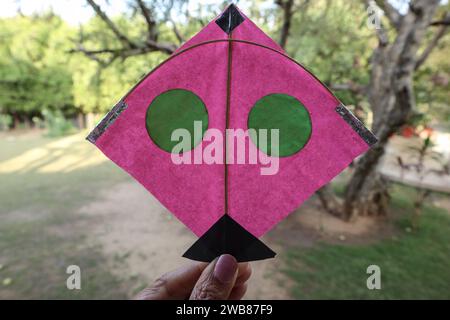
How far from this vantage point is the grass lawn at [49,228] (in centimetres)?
463

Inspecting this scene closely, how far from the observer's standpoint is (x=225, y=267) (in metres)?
1.28

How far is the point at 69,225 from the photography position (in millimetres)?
6773

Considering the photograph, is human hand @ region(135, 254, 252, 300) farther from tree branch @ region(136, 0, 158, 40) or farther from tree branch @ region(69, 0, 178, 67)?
tree branch @ region(69, 0, 178, 67)

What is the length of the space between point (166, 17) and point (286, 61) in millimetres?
3790

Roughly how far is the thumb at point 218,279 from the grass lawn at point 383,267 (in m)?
3.50

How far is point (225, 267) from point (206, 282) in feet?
0.46

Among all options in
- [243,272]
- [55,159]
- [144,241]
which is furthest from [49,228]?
[55,159]

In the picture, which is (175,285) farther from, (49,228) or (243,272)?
(49,228)

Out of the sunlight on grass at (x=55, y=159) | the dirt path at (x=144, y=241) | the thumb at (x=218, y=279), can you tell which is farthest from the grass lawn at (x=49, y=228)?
the thumb at (x=218, y=279)

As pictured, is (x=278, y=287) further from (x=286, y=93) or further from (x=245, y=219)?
(x=286, y=93)

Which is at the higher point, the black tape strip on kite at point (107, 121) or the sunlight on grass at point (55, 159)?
the sunlight on grass at point (55, 159)

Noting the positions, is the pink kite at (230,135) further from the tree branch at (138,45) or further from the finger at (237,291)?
the tree branch at (138,45)

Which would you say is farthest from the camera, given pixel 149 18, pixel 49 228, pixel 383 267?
pixel 49 228

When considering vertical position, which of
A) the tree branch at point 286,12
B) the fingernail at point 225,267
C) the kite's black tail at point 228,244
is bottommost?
the fingernail at point 225,267
